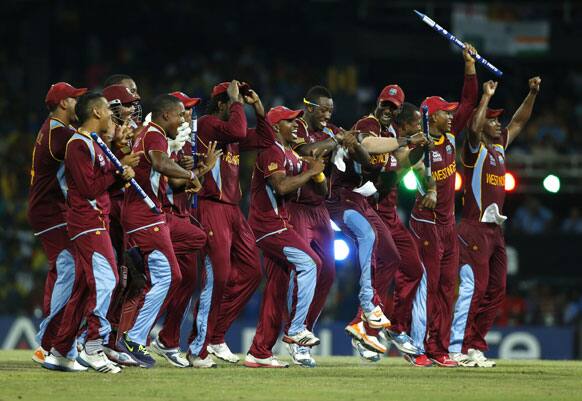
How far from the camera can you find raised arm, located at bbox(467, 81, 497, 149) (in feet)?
40.3

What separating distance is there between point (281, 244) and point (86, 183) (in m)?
2.18

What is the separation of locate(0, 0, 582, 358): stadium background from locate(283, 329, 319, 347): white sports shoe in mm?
6850

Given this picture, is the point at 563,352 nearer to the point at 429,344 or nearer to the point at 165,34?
the point at 429,344

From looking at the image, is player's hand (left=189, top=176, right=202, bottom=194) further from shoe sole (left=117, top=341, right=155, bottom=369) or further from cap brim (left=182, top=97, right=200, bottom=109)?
shoe sole (left=117, top=341, right=155, bottom=369)

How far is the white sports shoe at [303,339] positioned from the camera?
1169 cm

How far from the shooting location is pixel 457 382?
408 inches

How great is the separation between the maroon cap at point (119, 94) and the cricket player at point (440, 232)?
3.01 m

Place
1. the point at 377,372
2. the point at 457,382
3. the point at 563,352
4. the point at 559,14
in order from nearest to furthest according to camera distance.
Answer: the point at 457,382, the point at 377,372, the point at 563,352, the point at 559,14

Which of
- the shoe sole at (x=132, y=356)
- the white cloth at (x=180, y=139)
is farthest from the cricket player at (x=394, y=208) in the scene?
the shoe sole at (x=132, y=356)

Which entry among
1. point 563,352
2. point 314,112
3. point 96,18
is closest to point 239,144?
point 314,112

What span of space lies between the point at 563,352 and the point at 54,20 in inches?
502

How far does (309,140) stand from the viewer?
40.2 feet

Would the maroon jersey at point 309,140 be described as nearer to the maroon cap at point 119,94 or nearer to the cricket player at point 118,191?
the cricket player at point 118,191

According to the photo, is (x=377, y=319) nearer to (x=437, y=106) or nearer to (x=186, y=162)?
(x=437, y=106)
